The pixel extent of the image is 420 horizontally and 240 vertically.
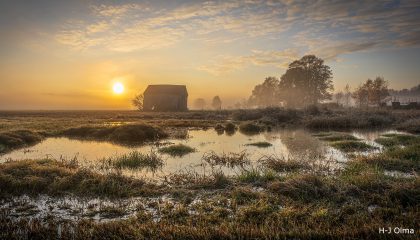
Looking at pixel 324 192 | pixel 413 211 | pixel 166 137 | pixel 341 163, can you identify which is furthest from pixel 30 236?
pixel 166 137

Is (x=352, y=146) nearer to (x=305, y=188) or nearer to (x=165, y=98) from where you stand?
(x=305, y=188)

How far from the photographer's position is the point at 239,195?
28.4 ft

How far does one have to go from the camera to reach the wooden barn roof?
317 ft

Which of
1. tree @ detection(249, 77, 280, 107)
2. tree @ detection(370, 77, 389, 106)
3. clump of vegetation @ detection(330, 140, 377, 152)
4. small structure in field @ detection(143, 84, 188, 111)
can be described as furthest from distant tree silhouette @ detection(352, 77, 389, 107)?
clump of vegetation @ detection(330, 140, 377, 152)

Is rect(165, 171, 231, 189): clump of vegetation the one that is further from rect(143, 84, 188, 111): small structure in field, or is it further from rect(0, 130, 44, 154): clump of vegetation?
rect(143, 84, 188, 111): small structure in field

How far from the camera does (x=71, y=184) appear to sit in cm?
989

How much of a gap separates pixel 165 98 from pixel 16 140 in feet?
241

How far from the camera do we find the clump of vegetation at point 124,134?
80.3ft

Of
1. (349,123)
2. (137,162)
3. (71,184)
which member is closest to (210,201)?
(71,184)

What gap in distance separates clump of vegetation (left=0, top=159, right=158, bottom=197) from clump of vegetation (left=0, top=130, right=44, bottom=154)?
976cm

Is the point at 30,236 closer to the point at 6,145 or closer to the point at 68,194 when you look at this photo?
the point at 68,194

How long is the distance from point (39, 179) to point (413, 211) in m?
10.9

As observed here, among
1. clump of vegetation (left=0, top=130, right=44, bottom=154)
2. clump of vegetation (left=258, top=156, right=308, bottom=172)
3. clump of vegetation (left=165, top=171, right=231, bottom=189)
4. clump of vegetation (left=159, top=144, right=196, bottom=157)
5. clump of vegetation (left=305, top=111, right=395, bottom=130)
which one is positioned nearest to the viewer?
clump of vegetation (left=165, top=171, right=231, bottom=189)

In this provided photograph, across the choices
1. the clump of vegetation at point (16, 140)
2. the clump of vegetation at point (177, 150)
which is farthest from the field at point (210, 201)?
the clump of vegetation at point (16, 140)
